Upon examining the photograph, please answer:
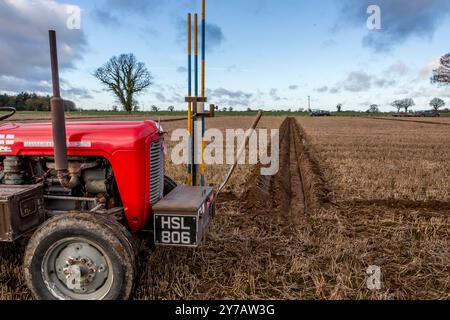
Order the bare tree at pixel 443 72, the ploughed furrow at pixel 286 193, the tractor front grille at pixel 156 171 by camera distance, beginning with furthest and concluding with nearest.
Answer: the bare tree at pixel 443 72, the ploughed furrow at pixel 286 193, the tractor front grille at pixel 156 171

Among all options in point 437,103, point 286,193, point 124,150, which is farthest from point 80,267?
point 437,103

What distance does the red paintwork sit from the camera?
3.38 meters

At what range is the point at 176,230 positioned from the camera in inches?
130

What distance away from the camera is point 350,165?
9.94 meters

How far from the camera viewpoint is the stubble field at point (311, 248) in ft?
11.2

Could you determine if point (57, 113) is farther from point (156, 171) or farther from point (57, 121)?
point (156, 171)

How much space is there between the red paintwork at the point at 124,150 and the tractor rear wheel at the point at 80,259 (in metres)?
0.48

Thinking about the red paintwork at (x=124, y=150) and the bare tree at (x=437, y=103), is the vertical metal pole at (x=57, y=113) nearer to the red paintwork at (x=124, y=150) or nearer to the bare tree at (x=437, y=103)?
the red paintwork at (x=124, y=150)

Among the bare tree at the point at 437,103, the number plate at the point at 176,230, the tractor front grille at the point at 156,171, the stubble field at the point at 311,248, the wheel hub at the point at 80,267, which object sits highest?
the bare tree at the point at 437,103

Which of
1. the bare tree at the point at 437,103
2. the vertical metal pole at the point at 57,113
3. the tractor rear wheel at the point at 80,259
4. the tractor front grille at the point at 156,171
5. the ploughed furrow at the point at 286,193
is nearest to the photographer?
the tractor rear wheel at the point at 80,259

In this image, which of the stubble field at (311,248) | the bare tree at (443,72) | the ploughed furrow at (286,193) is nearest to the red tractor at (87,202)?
the stubble field at (311,248)

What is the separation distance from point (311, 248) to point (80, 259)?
2614 mm

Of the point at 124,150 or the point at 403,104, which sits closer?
the point at 124,150
